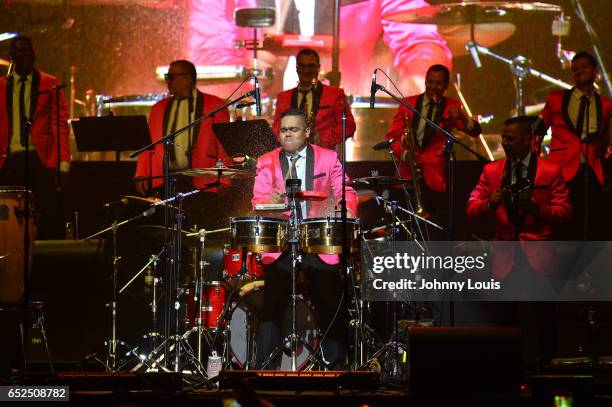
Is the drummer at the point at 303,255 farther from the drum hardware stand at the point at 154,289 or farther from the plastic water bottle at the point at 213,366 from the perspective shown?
the drum hardware stand at the point at 154,289

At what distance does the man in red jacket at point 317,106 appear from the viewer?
28.2ft

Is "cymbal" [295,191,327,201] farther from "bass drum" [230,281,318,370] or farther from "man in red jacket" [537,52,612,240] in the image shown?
"man in red jacket" [537,52,612,240]

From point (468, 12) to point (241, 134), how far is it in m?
3.06

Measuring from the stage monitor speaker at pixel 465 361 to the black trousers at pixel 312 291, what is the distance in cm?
181

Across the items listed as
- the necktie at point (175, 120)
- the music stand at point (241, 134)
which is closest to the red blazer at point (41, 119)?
the necktie at point (175, 120)

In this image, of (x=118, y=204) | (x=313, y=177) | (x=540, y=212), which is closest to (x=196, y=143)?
(x=118, y=204)

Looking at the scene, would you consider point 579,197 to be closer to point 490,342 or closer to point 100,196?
A: point 490,342

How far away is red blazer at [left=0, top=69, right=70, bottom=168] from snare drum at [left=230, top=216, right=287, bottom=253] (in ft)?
8.52

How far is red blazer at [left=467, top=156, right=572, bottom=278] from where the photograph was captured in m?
7.75

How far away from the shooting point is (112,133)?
7.94 meters

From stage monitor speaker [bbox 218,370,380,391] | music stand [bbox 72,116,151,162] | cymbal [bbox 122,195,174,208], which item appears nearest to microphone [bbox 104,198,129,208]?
cymbal [bbox 122,195,174,208]

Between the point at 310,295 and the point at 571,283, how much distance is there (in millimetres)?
2069

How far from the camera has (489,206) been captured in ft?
24.9

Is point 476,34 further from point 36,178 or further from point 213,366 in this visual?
point 36,178
